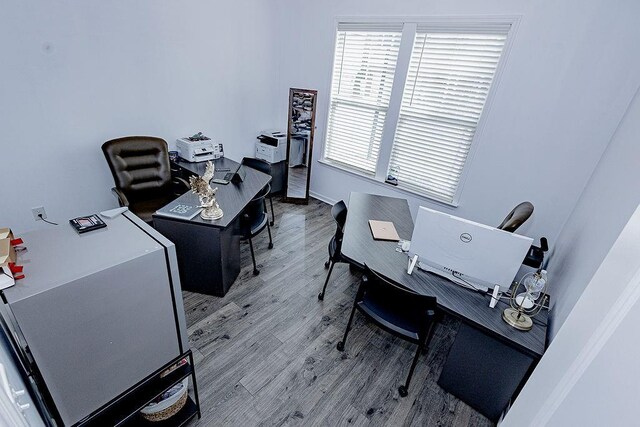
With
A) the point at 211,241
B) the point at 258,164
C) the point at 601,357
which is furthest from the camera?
the point at 258,164

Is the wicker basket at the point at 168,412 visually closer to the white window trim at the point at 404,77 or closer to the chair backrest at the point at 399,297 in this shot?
the chair backrest at the point at 399,297

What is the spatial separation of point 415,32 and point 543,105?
1.44 m

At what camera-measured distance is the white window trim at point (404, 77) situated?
8.63 ft

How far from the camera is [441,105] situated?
3.14 meters

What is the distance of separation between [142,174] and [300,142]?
2.05 m

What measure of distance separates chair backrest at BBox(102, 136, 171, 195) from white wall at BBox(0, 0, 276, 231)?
359 millimetres

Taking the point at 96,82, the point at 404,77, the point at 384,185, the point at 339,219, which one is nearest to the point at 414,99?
the point at 404,77

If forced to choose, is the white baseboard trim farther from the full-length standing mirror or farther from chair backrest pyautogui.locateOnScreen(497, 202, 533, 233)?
chair backrest pyautogui.locateOnScreen(497, 202, 533, 233)

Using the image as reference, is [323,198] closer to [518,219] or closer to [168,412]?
[518,219]

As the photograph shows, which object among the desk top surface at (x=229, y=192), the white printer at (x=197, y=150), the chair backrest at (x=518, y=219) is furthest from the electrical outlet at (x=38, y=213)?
the chair backrest at (x=518, y=219)

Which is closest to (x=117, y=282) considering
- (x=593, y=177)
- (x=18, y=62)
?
(x=18, y=62)

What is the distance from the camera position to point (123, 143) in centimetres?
278

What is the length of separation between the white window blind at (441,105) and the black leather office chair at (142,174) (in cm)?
252

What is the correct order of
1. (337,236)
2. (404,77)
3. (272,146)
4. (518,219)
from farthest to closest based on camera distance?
1. (272,146)
2. (404,77)
3. (337,236)
4. (518,219)
